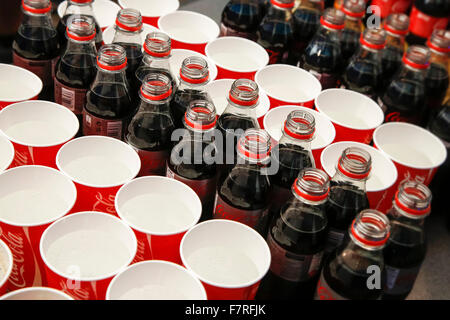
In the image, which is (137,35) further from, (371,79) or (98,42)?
(371,79)

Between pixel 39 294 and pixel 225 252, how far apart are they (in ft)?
1.22

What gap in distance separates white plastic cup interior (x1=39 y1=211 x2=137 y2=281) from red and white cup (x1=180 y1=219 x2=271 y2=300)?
0.35ft

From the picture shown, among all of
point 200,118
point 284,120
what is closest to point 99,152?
point 200,118

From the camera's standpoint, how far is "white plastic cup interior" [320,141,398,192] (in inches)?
51.1

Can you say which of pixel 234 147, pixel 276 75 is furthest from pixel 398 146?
pixel 234 147

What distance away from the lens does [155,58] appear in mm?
1320

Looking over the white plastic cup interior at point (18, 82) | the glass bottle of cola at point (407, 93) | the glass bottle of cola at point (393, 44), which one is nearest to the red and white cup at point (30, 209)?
the white plastic cup interior at point (18, 82)

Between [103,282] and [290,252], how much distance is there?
383 mm

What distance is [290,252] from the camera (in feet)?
3.49

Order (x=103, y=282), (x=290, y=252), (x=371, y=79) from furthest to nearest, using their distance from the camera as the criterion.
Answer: (x=371, y=79), (x=290, y=252), (x=103, y=282)

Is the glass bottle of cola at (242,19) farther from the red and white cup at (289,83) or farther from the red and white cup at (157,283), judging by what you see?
the red and white cup at (157,283)

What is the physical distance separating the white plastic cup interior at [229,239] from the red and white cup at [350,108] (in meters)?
0.56

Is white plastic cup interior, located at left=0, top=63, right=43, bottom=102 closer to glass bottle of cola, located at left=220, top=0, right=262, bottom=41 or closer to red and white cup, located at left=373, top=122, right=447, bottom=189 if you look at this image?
glass bottle of cola, located at left=220, top=0, right=262, bottom=41

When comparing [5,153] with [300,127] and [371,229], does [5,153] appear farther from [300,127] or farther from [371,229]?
[371,229]
